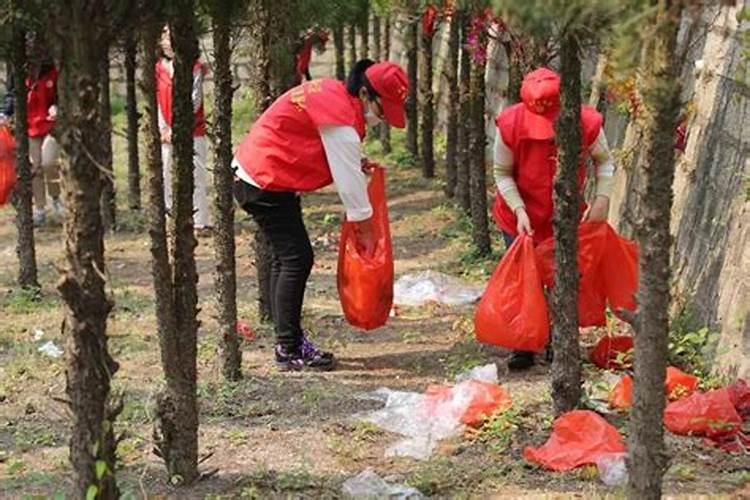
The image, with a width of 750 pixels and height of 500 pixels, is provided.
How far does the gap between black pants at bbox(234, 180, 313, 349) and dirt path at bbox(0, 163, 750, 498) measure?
1.10 feet

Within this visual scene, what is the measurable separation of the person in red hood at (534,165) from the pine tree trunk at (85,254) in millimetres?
2759

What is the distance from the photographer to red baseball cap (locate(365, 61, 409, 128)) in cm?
595

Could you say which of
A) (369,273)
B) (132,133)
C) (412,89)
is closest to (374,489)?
(369,273)

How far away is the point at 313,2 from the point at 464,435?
3.97 m

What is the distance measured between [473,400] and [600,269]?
102 centimetres

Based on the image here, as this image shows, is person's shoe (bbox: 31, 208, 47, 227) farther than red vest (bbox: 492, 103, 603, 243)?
Yes

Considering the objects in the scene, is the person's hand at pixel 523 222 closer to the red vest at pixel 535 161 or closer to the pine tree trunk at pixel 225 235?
the red vest at pixel 535 161

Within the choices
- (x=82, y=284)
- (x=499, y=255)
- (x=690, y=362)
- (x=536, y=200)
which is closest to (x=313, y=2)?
(x=499, y=255)

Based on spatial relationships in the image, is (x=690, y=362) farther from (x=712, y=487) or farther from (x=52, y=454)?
(x=52, y=454)

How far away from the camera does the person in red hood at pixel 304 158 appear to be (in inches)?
232

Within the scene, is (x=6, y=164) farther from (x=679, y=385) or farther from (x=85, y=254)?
(x=85, y=254)

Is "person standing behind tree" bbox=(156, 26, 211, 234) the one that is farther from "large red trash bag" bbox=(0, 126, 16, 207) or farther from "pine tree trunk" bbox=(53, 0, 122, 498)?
"pine tree trunk" bbox=(53, 0, 122, 498)

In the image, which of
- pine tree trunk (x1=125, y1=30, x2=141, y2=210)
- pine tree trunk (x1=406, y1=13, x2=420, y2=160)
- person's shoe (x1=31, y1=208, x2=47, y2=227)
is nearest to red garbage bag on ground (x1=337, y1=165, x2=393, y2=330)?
pine tree trunk (x1=125, y1=30, x2=141, y2=210)

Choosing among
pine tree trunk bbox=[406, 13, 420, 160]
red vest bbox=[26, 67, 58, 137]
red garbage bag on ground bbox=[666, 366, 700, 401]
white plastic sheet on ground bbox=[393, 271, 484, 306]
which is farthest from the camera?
pine tree trunk bbox=[406, 13, 420, 160]
